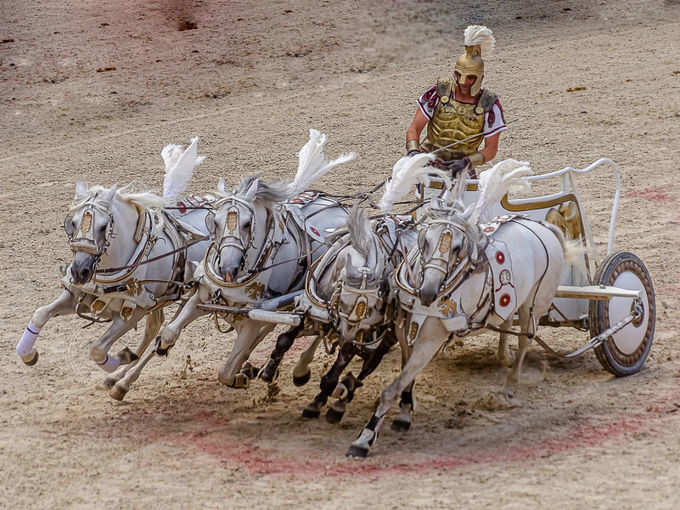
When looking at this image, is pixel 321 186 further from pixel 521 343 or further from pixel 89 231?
pixel 89 231

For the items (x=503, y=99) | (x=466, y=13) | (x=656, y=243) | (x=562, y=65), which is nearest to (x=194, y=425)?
(x=656, y=243)

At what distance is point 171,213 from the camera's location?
729 cm

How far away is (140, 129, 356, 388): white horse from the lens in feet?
21.1

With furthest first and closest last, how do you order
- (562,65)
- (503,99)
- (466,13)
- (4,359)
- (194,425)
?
(466,13) → (562,65) → (503,99) → (4,359) → (194,425)

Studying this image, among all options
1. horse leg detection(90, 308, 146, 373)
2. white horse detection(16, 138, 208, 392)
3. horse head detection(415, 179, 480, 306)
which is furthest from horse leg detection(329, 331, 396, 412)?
horse leg detection(90, 308, 146, 373)

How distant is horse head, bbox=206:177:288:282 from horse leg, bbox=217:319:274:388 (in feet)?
1.33

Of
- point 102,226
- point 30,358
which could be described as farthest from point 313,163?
point 30,358

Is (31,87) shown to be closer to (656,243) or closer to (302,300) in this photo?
Result: (656,243)

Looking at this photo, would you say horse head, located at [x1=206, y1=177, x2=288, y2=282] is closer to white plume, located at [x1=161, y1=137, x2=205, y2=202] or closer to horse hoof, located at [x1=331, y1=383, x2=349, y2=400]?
white plume, located at [x1=161, y1=137, x2=205, y2=202]

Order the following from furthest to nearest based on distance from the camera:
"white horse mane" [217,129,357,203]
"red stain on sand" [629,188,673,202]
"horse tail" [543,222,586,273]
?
"red stain on sand" [629,188,673,202] < "horse tail" [543,222,586,273] < "white horse mane" [217,129,357,203]

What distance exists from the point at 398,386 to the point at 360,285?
0.62 metres

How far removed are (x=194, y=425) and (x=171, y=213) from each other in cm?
144

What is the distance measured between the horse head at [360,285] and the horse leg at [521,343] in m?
1.08

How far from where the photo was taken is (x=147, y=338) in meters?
7.79
